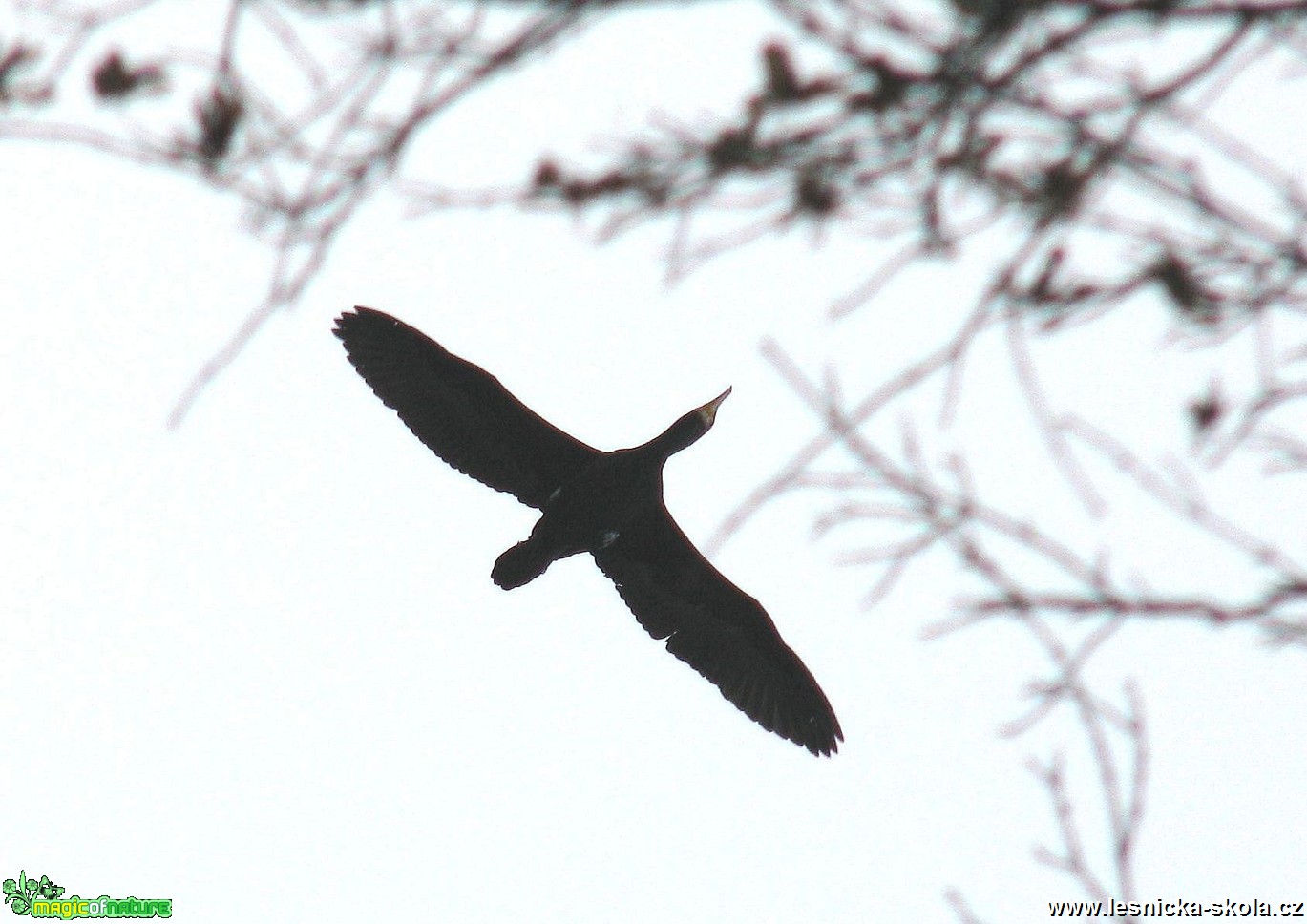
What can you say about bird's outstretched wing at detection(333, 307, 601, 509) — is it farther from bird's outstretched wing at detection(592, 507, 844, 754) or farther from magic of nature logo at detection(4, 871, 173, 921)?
magic of nature logo at detection(4, 871, 173, 921)

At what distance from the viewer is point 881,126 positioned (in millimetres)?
2939

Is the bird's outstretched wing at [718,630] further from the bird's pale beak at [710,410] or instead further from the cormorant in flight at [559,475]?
the bird's pale beak at [710,410]

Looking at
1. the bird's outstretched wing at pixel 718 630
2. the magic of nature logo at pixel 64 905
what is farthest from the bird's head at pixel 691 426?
the magic of nature logo at pixel 64 905

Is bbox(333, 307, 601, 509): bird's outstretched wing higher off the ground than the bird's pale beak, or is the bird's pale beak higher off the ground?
Result: bbox(333, 307, 601, 509): bird's outstretched wing

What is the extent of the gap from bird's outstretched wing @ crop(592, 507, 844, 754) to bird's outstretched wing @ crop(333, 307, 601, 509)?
452 millimetres

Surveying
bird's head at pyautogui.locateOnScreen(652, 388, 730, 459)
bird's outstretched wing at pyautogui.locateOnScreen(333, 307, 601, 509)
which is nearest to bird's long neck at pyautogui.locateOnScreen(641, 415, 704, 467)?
bird's head at pyautogui.locateOnScreen(652, 388, 730, 459)

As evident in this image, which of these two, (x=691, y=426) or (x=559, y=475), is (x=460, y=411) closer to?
(x=559, y=475)

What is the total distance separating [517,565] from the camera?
5918mm

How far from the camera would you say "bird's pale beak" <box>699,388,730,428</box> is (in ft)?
18.6

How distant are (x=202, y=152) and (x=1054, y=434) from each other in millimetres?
1679

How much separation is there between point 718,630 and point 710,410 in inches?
56.2

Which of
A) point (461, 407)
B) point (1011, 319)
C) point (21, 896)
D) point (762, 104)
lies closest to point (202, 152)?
point (762, 104)

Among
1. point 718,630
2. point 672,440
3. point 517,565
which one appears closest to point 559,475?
point 517,565

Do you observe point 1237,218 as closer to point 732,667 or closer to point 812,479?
point 812,479
